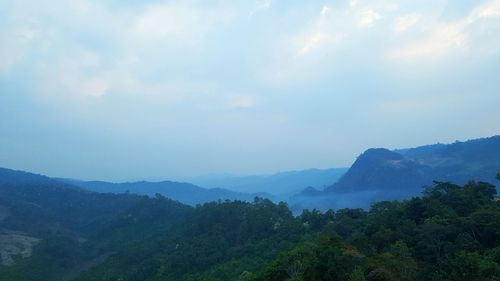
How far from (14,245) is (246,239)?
52.1 meters

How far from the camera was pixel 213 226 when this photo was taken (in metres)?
66.4

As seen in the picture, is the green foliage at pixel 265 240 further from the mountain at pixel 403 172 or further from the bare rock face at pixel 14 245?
the mountain at pixel 403 172

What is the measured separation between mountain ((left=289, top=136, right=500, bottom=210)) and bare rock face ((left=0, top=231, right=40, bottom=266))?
9370cm

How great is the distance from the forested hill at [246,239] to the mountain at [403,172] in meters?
77.8

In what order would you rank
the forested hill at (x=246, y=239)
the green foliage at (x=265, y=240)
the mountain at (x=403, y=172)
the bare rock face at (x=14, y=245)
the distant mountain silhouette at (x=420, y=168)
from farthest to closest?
1. the mountain at (x=403, y=172)
2. the distant mountain silhouette at (x=420, y=168)
3. the bare rock face at (x=14, y=245)
4. the forested hill at (x=246, y=239)
5. the green foliage at (x=265, y=240)

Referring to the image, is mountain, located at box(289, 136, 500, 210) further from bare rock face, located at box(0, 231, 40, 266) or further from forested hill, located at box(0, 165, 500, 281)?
bare rock face, located at box(0, 231, 40, 266)

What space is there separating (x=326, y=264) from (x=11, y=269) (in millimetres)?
64329

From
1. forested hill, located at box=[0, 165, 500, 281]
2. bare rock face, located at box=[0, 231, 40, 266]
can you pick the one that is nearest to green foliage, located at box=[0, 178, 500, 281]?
forested hill, located at box=[0, 165, 500, 281]

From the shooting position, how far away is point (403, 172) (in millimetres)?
169750

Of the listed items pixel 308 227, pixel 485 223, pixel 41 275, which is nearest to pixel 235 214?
pixel 308 227

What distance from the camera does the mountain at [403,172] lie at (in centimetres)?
14788

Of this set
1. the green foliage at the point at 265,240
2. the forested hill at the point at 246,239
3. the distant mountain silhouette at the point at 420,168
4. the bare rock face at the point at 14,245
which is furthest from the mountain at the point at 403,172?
the bare rock face at the point at 14,245

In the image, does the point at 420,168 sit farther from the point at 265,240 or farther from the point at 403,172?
the point at 265,240

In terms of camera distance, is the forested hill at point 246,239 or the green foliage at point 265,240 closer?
the green foliage at point 265,240
